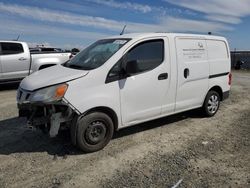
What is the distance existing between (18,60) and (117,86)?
7.43m

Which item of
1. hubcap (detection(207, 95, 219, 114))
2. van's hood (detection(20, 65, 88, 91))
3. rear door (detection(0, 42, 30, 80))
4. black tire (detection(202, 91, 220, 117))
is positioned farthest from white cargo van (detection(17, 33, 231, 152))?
rear door (detection(0, 42, 30, 80))

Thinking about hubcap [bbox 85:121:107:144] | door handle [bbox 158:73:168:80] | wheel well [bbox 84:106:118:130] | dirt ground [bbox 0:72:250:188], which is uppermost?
door handle [bbox 158:73:168:80]

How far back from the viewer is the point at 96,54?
5.77 meters

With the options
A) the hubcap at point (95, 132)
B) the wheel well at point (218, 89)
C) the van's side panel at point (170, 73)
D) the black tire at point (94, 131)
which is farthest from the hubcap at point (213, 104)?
the hubcap at point (95, 132)

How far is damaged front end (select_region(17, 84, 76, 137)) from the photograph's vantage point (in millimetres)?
4797

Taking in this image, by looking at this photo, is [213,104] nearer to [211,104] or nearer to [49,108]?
[211,104]

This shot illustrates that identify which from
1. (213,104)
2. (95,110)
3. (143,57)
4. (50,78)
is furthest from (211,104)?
(50,78)

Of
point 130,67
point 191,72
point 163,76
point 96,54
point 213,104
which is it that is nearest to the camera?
point 130,67

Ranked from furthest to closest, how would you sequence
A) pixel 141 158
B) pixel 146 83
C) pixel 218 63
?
pixel 218 63, pixel 146 83, pixel 141 158

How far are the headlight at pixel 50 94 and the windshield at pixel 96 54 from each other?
2.32ft

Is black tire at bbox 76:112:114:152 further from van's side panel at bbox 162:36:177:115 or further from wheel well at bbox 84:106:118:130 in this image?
van's side panel at bbox 162:36:177:115

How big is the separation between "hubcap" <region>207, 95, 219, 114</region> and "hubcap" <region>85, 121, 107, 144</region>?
10.1 ft

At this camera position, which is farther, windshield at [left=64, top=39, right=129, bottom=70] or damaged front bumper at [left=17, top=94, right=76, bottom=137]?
windshield at [left=64, top=39, right=129, bottom=70]

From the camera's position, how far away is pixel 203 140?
5.81 m
